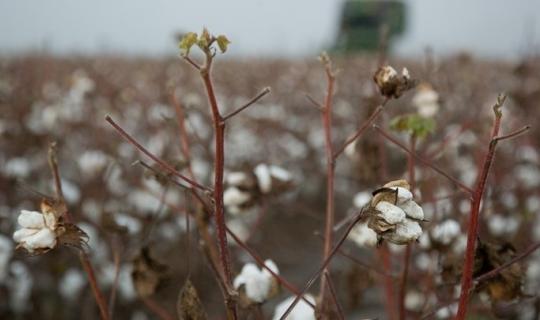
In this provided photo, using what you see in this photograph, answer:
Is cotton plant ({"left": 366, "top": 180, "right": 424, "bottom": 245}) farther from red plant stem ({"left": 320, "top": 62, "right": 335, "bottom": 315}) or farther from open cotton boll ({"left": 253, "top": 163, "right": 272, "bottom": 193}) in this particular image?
open cotton boll ({"left": 253, "top": 163, "right": 272, "bottom": 193})

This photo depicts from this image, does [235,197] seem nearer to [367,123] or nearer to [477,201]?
[367,123]

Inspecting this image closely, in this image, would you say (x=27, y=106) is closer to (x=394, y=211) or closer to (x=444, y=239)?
(x=444, y=239)

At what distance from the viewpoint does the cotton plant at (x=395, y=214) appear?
0.73 meters

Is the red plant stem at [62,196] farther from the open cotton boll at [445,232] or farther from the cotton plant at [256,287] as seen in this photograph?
the open cotton boll at [445,232]

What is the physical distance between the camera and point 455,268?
106cm

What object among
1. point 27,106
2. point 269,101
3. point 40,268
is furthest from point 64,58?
point 40,268

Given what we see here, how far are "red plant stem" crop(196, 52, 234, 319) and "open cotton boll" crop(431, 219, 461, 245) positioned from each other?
0.55 m

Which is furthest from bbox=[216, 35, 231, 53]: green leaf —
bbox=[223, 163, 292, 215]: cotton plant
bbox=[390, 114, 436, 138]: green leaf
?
bbox=[223, 163, 292, 215]: cotton plant

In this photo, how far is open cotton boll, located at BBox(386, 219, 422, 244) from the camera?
0.73 metres

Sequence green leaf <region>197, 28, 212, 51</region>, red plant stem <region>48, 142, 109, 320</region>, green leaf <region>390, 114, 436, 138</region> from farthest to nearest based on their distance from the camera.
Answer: green leaf <region>390, 114, 436, 138</region> < red plant stem <region>48, 142, 109, 320</region> < green leaf <region>197, 28, 212, 51</region>

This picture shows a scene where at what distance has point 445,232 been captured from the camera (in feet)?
4.08

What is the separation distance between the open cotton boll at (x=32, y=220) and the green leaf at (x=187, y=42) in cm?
29

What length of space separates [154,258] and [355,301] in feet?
3.22

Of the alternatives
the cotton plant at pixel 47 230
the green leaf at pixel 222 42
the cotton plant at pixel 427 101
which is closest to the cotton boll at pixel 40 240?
the cotton plant at pixel 47 230
